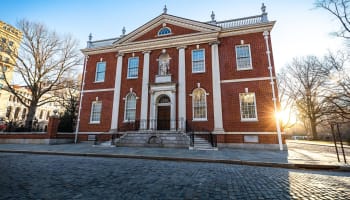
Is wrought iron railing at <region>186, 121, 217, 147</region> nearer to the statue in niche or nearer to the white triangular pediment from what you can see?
the statue in niche

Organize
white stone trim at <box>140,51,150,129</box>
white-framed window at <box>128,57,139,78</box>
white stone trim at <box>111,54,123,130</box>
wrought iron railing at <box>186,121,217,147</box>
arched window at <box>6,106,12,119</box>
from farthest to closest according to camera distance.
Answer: arched window at <box>6,106,12,119</box>, white-framed window at <box>128,57,139,78</box>, white stone trim at <box>111,54,123,130</box>, white stone trim at <box>140,51,150,129</box>, wrought iron railing at <box>186,121,217,147</box>

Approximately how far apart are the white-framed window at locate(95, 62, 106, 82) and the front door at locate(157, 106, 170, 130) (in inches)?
286

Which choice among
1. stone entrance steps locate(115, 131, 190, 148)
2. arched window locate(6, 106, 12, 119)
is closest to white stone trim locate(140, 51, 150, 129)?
stone entrance steps locate(115, 131, 190, 148)

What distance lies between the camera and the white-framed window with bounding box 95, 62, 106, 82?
1680 centimetres

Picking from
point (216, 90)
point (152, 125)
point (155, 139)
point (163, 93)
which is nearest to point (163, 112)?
point (152, 125)

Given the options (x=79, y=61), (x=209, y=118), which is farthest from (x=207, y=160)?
(x=79, y=61)

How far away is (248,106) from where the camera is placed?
1254cm

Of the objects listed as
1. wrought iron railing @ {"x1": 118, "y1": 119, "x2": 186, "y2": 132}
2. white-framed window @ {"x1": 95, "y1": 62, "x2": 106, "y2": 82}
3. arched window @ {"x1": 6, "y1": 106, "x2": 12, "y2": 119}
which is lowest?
wrought iron railing @ {"x1": 118, "y1": 119, "x2": 186, "y2": 132}

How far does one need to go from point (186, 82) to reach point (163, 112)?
3.29 metres

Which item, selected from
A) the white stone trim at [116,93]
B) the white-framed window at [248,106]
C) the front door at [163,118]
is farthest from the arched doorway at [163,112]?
the white-framed window at [248,106]

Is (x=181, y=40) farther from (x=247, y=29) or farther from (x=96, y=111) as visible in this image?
(x=96, y=111)

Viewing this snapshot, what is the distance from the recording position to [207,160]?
696cm

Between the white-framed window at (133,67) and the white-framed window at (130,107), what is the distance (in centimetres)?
192

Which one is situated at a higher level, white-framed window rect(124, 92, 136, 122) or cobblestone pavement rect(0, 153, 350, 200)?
white-framed window rect(124, 92, 136, 122)
